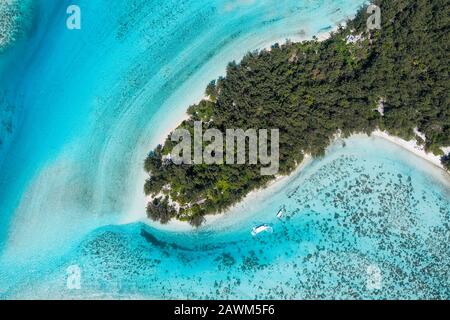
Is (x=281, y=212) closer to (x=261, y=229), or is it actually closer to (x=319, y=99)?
(x=261, y=229)

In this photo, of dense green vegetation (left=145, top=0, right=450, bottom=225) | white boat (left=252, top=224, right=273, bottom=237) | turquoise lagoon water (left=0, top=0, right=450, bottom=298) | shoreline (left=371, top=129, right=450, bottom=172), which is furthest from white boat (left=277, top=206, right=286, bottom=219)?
shoreline (left=371, top=129, right=450, bottom=172)

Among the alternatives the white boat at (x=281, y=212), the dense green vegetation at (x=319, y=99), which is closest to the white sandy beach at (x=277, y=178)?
the dense green vegetation at (x=319, y=99)

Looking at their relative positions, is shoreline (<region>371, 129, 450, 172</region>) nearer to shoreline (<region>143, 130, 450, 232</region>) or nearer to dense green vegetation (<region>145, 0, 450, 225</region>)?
shoreline (<region>143, 130, 450, 232</region>)

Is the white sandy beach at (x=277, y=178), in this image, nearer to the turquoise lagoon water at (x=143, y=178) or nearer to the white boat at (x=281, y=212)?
the turquoise lagoon water at (x=143, y=178)

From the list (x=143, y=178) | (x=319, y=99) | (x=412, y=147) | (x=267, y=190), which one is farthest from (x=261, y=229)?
(x=412, y=147)

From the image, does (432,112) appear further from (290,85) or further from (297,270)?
(297,270)
